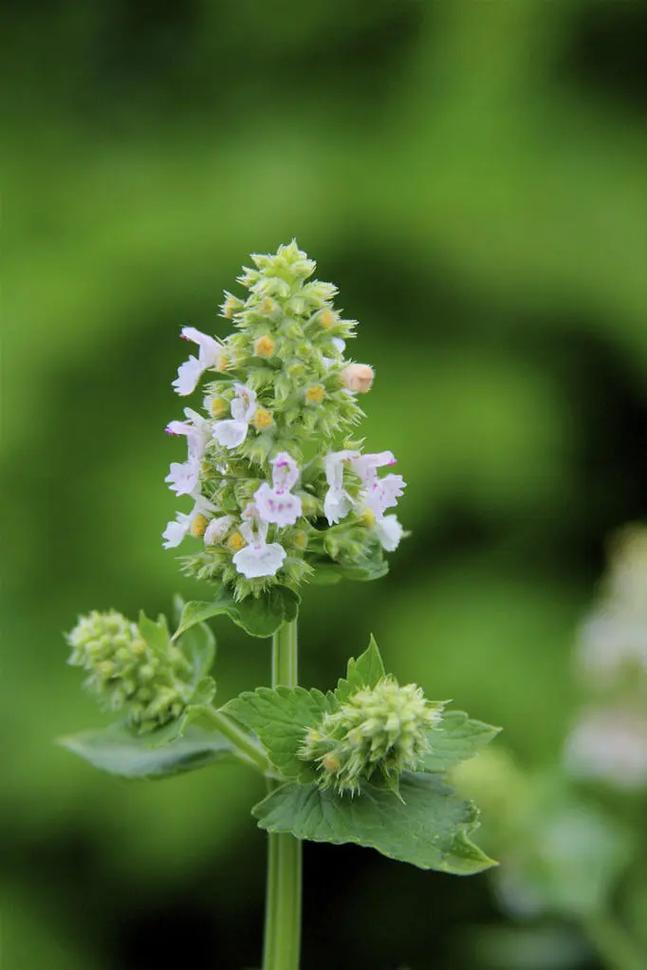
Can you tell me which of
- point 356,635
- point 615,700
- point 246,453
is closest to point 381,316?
point 356,635

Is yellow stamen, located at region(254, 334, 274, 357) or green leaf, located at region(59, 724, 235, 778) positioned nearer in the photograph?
yellow stamen, located at region(254, 334, 274, 357)

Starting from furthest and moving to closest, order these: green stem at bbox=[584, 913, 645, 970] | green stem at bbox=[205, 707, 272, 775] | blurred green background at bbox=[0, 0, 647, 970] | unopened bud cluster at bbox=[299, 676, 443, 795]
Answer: blurred green background at bbox=[0, 0, 647, 970], green stem at bbox=[584, 913, 645, 970], green stem at bbox=[205, 707, 272, 775], unopened bud cluster at bbox=[299, 676, 443, 795]

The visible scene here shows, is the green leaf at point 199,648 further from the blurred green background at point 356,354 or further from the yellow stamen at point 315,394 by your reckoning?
the blurred green background at point 356,354

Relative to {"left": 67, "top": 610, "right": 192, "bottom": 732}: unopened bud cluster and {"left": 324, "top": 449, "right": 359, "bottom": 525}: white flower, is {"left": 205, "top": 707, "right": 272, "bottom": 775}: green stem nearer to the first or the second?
{"left": 67, "top": 610, "right": 192, "bottom": 732}: unopened bud cluster

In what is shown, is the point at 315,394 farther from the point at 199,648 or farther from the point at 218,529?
the point at 199,648

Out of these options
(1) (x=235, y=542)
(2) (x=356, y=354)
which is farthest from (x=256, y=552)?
(2) (x=356, y=354)

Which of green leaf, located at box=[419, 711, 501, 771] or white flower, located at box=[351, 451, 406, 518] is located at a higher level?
white flower, located at box=[351, 451, 406, 518]

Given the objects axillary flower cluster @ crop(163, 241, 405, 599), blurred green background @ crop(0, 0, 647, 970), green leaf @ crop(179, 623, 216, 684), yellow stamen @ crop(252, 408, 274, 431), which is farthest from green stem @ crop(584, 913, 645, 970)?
yellow stamen @ crop(252, 408, 274, 431)
